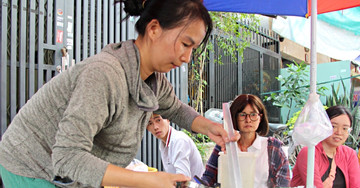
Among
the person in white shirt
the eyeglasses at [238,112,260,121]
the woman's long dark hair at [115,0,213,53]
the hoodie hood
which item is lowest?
the person in white shirt

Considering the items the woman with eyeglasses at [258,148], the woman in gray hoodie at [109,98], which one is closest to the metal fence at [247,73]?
the woman with eyeglasses at [258,148]

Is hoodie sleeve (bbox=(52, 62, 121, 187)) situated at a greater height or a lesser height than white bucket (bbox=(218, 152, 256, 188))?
greater

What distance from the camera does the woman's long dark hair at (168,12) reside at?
43.2 inches

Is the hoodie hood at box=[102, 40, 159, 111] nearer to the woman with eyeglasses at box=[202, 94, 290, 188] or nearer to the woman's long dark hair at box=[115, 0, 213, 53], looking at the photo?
the woman's long dark hair at box=[115, 0, 213, 53]

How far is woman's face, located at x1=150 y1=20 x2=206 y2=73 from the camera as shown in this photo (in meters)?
1.09

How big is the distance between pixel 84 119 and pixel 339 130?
6.65 feet

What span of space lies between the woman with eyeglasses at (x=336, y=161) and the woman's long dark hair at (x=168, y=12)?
60.6 inches

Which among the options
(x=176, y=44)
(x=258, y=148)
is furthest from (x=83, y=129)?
(x=258, y=148)

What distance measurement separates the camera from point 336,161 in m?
2.30

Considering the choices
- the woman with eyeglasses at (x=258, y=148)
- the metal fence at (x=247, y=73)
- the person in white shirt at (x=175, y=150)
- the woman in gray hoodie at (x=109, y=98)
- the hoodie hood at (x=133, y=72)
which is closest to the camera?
the woman in gray hoodie at (x=109, y=98)

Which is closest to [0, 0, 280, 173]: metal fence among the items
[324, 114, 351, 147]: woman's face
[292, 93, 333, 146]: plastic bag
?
[292, 93, 333, 146]: plastic bag

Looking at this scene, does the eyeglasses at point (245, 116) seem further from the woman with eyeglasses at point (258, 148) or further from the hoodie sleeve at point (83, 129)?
the hoodie sleeve at point (83, 129)

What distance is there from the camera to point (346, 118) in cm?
232

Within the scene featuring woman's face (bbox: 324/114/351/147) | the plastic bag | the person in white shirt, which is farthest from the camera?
the person in white shirt
